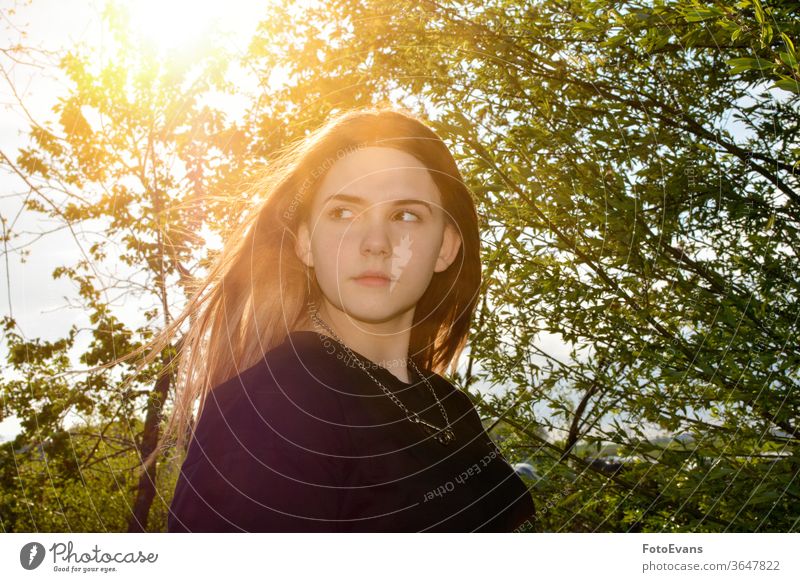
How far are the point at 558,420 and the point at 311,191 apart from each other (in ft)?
3.37

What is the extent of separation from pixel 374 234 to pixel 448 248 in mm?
265

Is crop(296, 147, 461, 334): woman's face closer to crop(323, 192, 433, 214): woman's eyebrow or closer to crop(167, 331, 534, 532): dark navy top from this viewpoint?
crop(323, 192, 433, 214): woman's eyebrow

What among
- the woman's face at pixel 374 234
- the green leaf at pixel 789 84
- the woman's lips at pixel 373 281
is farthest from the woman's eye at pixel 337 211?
the green leaf at pixel 789 84

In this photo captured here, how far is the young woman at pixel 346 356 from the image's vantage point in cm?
129

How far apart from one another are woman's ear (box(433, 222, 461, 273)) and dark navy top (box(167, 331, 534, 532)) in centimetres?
31

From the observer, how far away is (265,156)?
88.8 inches

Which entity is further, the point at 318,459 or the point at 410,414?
the point at 410,414

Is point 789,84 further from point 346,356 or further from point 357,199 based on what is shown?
point 346,356

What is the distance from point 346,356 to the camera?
156 cm

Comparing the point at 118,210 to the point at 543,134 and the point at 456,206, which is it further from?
the point at 543,134

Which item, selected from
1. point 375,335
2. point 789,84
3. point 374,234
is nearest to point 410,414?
point 375,335

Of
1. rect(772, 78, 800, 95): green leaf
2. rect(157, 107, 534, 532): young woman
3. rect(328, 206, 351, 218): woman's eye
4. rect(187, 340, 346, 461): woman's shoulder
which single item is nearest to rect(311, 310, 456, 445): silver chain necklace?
rect(157, 107, 534, 532): young woman

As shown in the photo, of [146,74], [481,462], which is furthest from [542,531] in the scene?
[146,74]

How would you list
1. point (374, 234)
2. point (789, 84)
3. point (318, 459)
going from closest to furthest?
point (318, 459) < point (374, 234) < point (789, 84)
